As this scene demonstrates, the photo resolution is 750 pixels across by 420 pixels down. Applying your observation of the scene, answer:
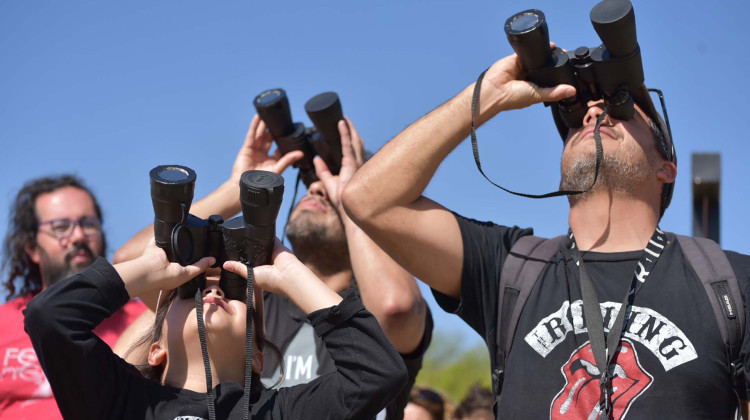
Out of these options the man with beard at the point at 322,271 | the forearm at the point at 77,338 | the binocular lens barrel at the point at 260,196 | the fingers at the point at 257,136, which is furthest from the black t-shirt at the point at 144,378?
the fingers at the point at 257,136

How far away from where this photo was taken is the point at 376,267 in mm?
3680

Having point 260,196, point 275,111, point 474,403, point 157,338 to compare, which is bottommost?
point 474,403

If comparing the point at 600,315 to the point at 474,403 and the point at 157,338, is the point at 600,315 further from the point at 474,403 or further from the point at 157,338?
the point at 474,403

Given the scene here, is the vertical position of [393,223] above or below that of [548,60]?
below

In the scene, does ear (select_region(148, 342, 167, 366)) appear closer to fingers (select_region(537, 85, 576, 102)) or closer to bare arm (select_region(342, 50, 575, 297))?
bare arm (select_region(342, 50, 575, 297))

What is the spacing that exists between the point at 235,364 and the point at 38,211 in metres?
2.43

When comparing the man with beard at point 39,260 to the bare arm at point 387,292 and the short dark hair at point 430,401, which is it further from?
the short dark hair at point 430,401

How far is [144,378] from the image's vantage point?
A: 2826mm

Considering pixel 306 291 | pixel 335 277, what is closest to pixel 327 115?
pixel 335 277

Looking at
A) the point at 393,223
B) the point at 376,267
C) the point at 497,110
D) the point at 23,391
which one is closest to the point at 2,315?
the point at 23,391

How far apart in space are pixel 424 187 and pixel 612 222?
2.27 feet

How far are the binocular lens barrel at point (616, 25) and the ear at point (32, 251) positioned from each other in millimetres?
3208

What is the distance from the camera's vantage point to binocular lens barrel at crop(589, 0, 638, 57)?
3020 mm

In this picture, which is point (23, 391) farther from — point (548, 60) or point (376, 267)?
point (548, 60)
